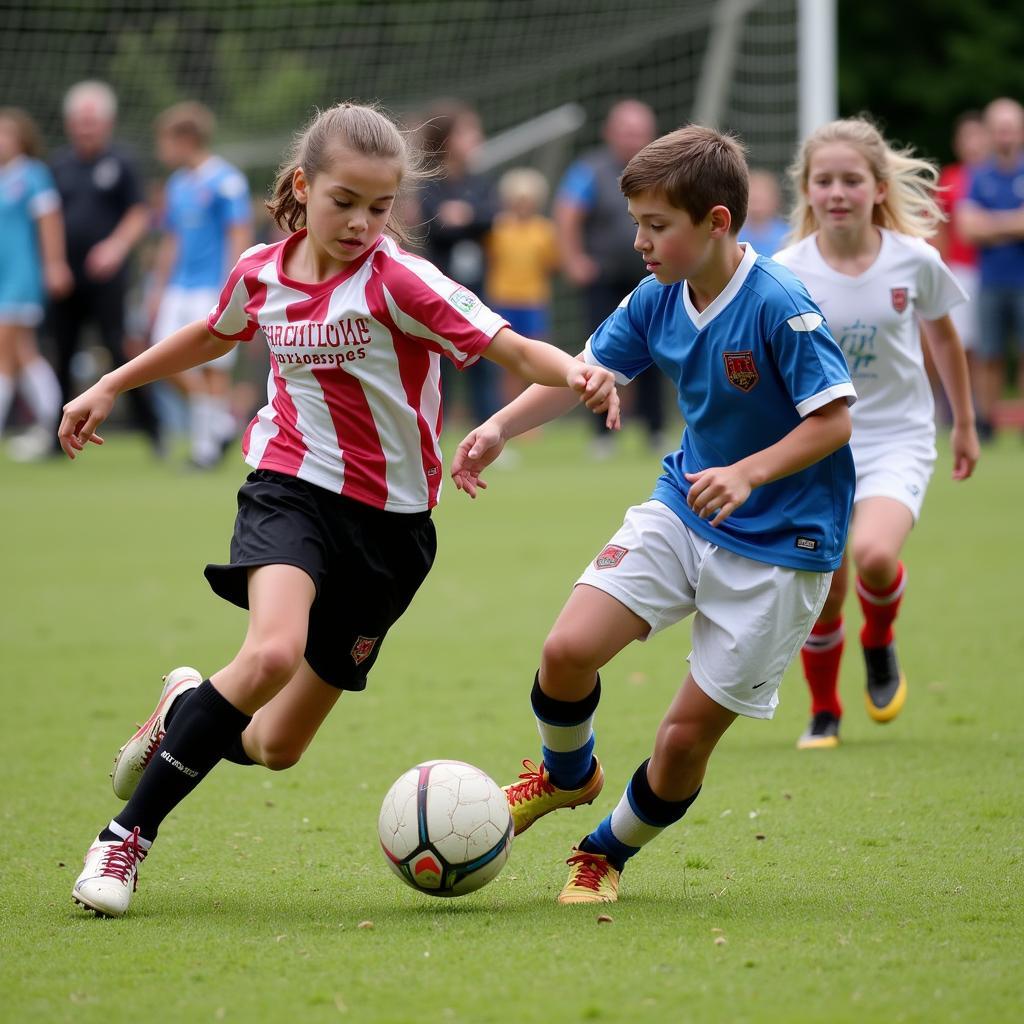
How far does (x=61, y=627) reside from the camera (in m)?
7.60

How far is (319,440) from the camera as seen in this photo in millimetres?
3941

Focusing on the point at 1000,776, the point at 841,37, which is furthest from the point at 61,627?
the point at 841,37

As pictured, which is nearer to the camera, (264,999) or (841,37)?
(264,999)

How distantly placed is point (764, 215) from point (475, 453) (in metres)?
12.3

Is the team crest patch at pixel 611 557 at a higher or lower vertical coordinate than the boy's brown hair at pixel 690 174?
lower

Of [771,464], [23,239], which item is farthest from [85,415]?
[23,239]

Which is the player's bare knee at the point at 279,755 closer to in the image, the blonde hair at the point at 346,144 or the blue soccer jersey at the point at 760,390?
the blue soccer jersey at the point at 760,390

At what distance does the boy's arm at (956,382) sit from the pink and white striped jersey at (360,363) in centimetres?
214

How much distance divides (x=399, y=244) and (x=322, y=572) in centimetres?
94

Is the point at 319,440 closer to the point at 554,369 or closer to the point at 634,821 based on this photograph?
the point at 554,369

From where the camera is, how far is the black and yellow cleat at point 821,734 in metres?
5.39

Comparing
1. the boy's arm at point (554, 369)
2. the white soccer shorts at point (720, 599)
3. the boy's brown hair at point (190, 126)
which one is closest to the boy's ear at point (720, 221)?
the boy's arm at point (554, 369)

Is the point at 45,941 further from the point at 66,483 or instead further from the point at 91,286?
the point at 91,286

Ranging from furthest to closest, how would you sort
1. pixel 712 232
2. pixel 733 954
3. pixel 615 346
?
pixel 615 346
pixel 712 232
pixel 733 954
